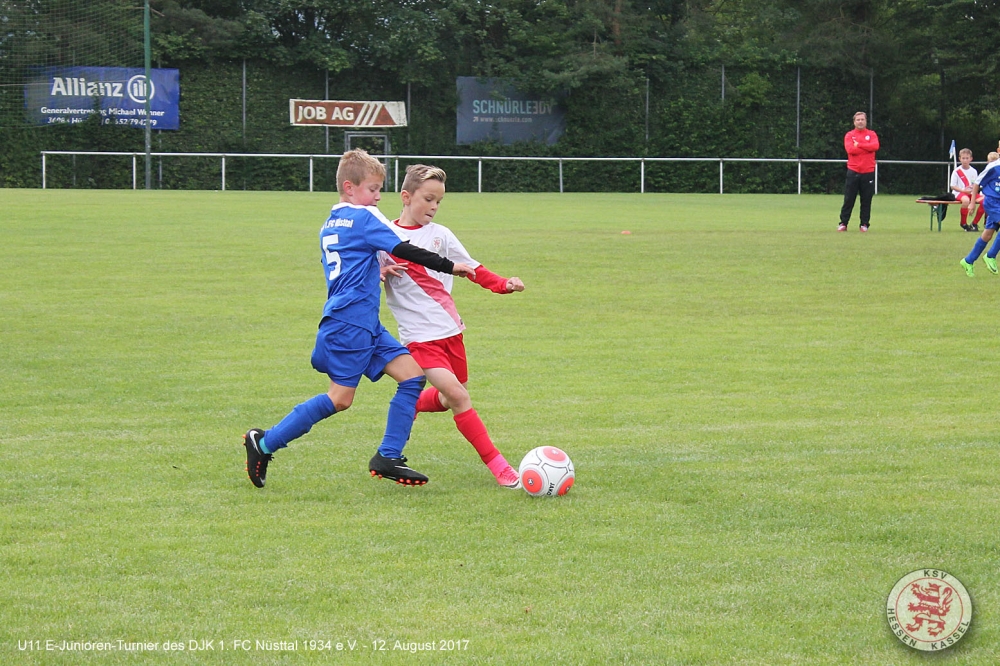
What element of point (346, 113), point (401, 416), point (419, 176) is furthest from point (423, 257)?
point (346, 113)

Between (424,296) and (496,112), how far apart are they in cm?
3786

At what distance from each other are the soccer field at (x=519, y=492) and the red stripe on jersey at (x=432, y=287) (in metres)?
0.78

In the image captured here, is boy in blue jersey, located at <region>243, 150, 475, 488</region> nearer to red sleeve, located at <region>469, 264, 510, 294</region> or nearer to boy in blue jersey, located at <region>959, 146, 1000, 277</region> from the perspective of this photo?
red sleeve, located at <region>469, 264, 510, 294</region>

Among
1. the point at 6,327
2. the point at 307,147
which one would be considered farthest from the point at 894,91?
the point at 6,327

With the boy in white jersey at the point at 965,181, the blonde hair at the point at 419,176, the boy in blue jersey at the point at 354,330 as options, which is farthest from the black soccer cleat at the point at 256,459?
the boy in white jersey at the point at 965,181

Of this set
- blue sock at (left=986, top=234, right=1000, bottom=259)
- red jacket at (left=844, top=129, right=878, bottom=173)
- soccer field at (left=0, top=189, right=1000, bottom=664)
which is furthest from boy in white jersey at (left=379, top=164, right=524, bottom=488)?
red jacket at (left=844, top=129, right=878, bottom=173)

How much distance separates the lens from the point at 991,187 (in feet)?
51.8

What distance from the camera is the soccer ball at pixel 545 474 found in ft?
18.0

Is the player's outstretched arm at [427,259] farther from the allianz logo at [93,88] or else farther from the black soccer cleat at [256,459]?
the allianz logo at [93,88]

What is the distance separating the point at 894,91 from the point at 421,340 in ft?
136

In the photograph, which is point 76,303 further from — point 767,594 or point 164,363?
point 767,594

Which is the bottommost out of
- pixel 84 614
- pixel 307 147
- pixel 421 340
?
pixel 84 614

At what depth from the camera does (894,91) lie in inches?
1735

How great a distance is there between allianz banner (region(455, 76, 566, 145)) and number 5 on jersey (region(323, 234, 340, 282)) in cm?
3764
